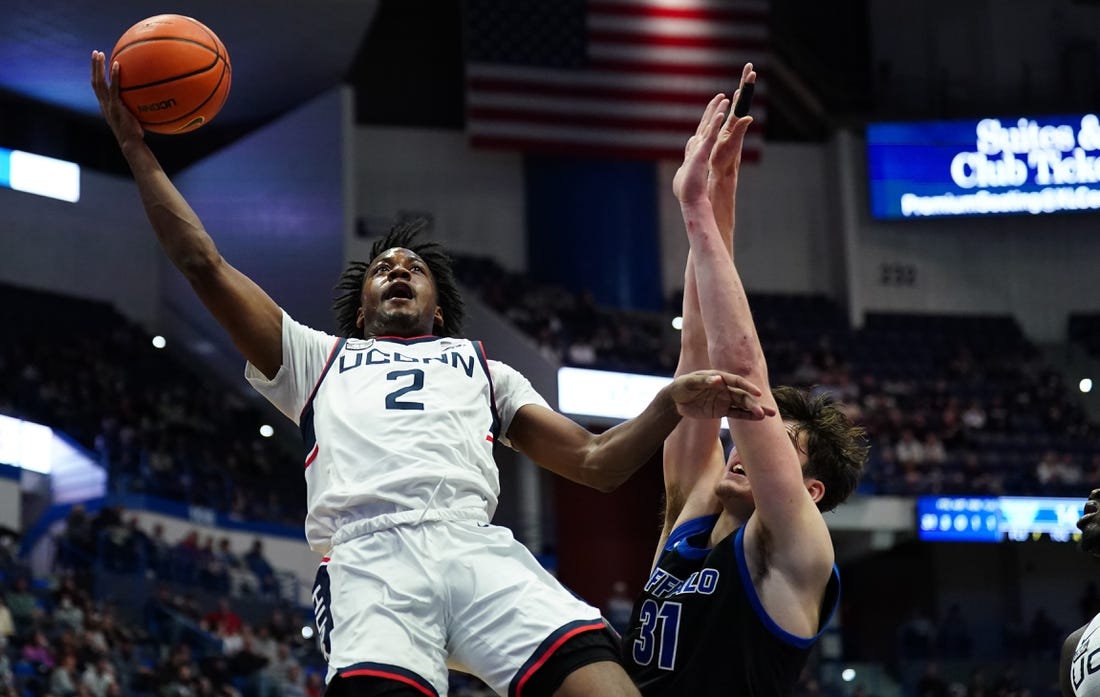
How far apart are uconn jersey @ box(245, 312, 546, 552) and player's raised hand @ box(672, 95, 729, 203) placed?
2.48ft

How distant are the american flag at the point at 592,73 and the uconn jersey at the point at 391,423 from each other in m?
21.7

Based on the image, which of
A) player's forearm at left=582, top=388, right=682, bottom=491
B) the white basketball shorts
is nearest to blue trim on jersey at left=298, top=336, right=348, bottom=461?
the white basketball shorts

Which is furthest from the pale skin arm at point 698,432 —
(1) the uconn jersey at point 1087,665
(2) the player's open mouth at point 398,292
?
(1) the uconn jersey at point 1087,665

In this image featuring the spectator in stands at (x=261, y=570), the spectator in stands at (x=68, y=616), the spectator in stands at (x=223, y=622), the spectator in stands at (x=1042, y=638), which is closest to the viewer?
the spectator in stands at (x=68, y=616)

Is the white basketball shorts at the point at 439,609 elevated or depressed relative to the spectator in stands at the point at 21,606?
elevated

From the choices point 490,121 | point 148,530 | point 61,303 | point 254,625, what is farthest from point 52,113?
point 254,625

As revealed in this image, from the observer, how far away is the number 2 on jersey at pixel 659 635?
4242mm

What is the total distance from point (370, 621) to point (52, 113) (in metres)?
23.0

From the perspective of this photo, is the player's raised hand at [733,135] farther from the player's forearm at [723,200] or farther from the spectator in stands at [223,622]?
the spectator in stands at [223,622]

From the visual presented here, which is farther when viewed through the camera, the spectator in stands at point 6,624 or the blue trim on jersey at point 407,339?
the spectator in stands at point 6,624

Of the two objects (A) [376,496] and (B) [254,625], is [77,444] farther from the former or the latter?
(A) [376,496]

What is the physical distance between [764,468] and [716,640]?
0.50 meters

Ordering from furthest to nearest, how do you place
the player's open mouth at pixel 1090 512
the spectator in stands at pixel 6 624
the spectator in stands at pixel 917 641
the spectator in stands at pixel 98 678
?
the spectator in stands at pixel 917 641
the spectator in stands at pixel 6 624
the spectator in stands at pixel 98 678
the player's open mouth at pixel 1090 512

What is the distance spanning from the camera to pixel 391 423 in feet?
13.9
